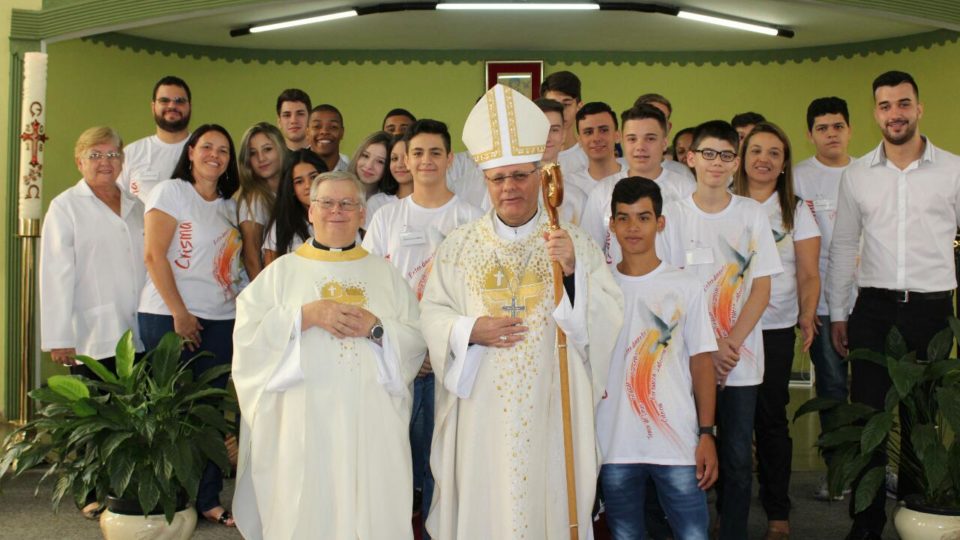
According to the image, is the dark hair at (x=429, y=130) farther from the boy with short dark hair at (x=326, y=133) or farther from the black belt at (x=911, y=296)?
the black belt at (x=911, y=296)

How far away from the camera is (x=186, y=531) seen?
409cm

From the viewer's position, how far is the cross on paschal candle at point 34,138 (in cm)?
582

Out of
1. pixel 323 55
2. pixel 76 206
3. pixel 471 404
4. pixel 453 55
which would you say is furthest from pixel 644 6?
pixel 471 404

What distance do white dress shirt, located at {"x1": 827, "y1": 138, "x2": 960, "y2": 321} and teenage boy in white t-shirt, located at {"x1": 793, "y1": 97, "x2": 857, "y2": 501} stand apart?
1.79 ft

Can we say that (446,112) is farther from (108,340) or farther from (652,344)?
(652,344)

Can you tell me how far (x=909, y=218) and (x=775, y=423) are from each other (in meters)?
1.00

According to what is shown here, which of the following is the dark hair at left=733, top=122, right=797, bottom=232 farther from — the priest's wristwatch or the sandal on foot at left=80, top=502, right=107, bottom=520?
the sandal on foot at left=80, top=502, right=107, bottom=520

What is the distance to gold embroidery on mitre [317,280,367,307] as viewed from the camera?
12.4 ft

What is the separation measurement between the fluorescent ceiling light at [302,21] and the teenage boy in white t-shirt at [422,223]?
4591 mm

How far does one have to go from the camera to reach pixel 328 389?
378 cm

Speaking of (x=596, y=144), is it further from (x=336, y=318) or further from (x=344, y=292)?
(x=336, y=318)

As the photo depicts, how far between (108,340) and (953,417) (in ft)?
12.0

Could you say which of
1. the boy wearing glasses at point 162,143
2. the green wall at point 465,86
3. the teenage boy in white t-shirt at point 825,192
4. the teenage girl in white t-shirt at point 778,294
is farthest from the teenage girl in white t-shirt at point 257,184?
the green wall at point 465,86

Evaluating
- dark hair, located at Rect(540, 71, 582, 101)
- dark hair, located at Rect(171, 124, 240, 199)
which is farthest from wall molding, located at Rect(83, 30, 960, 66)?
dark hair, located at Rect(171, 124, 240, 199)
